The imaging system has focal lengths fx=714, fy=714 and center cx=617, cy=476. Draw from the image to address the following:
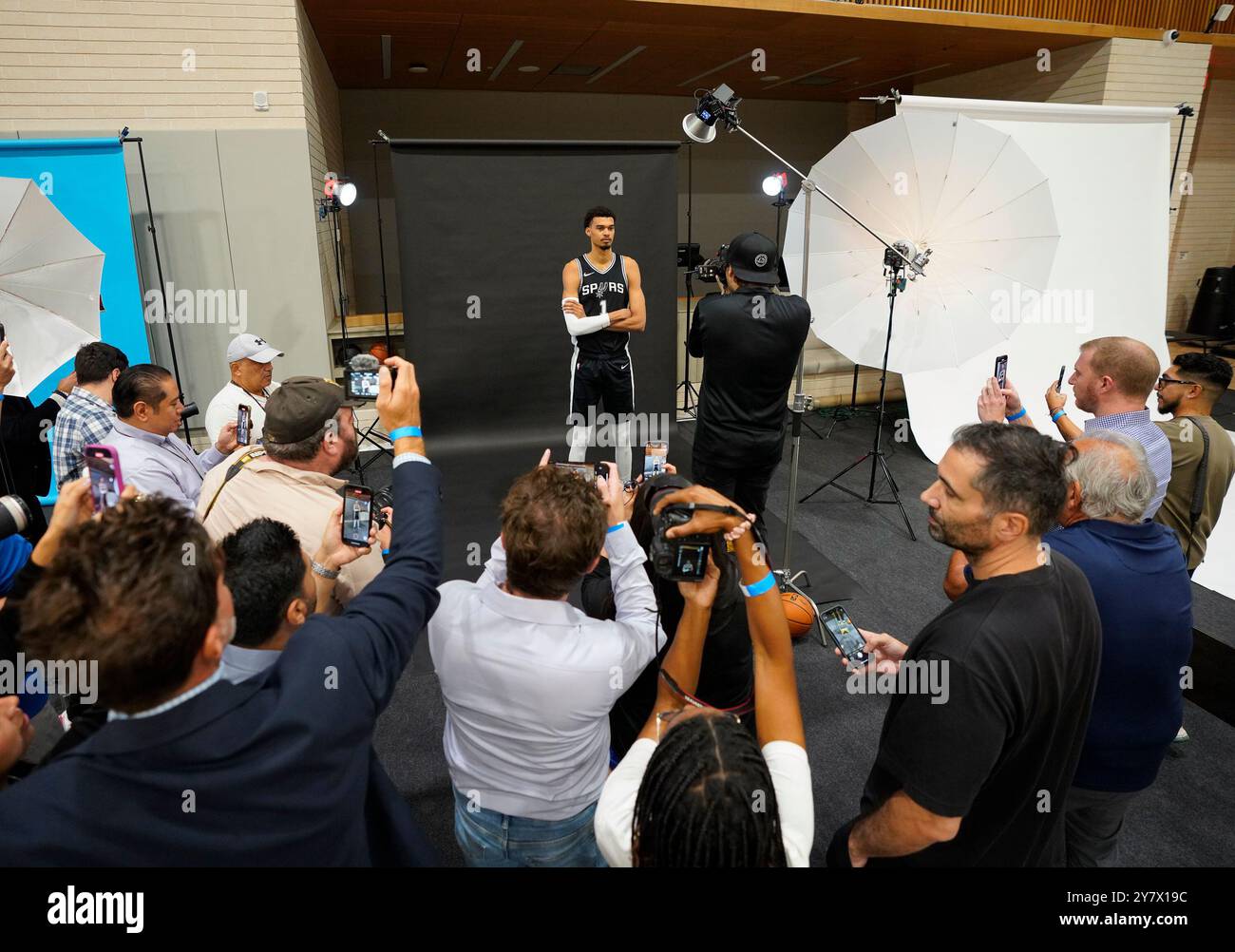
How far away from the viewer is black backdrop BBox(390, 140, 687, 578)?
17.0 feet

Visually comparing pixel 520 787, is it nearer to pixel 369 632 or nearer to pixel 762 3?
pixel 369 632

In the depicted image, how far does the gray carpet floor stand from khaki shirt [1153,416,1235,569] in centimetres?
80

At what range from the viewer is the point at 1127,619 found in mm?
1694

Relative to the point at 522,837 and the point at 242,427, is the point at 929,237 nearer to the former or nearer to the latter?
the point at 242,427

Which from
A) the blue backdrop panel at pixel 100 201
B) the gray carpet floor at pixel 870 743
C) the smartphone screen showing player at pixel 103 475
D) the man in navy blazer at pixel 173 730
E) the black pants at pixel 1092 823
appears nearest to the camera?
the man in navy blazer at pixel 173 730

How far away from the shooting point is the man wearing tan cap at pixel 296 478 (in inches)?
73.8

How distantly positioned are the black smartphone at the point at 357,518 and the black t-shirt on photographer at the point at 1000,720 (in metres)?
1.17

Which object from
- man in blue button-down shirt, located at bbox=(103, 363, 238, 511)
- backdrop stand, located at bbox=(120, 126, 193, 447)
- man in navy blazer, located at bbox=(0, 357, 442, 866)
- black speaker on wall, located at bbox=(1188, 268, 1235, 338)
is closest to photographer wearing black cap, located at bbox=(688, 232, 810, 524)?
man in blue button-down shirt, located at bbox=(103, 363, 238, 511)

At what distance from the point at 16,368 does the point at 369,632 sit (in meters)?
2.77

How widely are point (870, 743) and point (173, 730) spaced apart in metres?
2.56

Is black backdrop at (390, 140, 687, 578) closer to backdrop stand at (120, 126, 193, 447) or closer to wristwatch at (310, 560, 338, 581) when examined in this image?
backdrop stand at (120, 126, 193, 447)

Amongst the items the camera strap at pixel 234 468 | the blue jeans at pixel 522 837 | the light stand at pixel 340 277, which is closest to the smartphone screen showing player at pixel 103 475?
the camera strap at pixel 234 468

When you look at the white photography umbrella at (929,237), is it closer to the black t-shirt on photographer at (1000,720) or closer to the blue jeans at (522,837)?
the black t-shirt on photographer at (1000,720)
